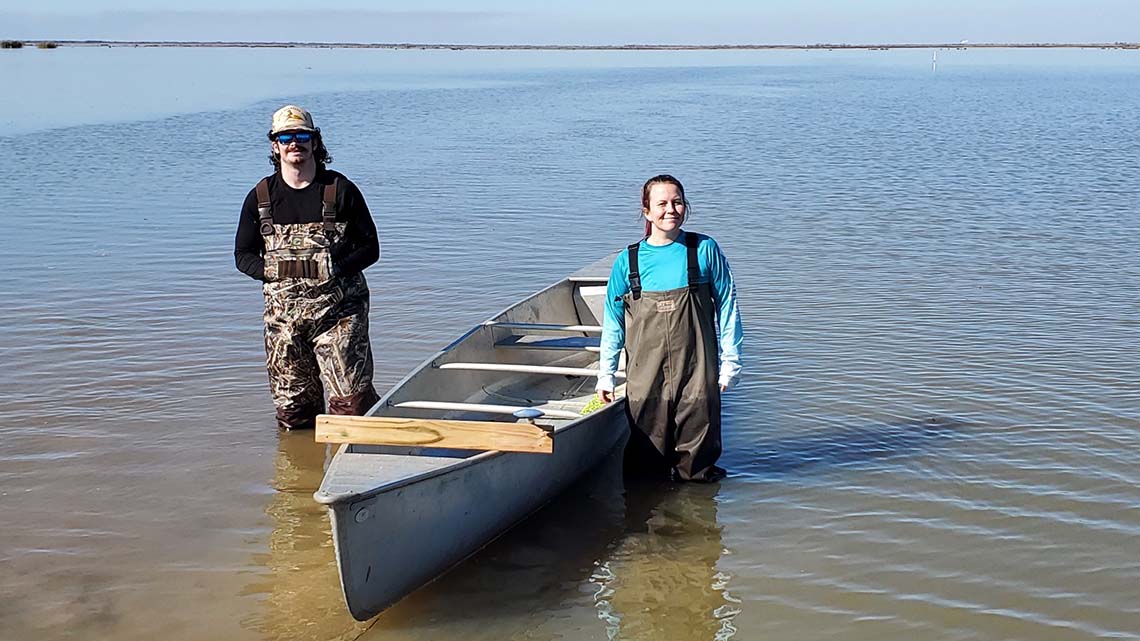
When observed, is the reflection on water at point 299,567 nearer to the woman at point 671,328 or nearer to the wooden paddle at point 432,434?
the wooden paddle at point 432,434

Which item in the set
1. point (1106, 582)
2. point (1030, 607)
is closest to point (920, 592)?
point (1030, 607)

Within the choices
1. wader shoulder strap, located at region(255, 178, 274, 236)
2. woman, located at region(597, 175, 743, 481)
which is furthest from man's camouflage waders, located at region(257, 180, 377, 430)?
woman, located at region(597, 175, 743, 481)

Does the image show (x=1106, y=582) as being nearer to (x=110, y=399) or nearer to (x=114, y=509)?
(x=114, y=509)

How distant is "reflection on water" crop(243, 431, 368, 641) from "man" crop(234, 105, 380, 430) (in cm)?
52

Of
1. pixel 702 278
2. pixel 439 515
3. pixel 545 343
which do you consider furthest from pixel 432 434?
pixel 545 343

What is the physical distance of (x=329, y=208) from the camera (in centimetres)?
630

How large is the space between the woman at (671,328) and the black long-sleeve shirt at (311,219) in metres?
1.36

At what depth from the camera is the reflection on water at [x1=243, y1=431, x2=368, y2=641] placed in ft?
17.2

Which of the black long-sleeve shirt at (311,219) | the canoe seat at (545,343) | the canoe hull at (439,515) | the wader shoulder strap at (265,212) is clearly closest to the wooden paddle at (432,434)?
the canoe hull at (439,515)

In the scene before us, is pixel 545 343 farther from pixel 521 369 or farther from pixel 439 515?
pixel 439 515

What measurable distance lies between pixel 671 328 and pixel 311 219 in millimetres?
1971

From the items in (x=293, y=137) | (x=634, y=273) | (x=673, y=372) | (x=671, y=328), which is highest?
(x=293, y=137)

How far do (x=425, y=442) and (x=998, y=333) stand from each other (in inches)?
244

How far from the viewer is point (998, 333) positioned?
9922mm
